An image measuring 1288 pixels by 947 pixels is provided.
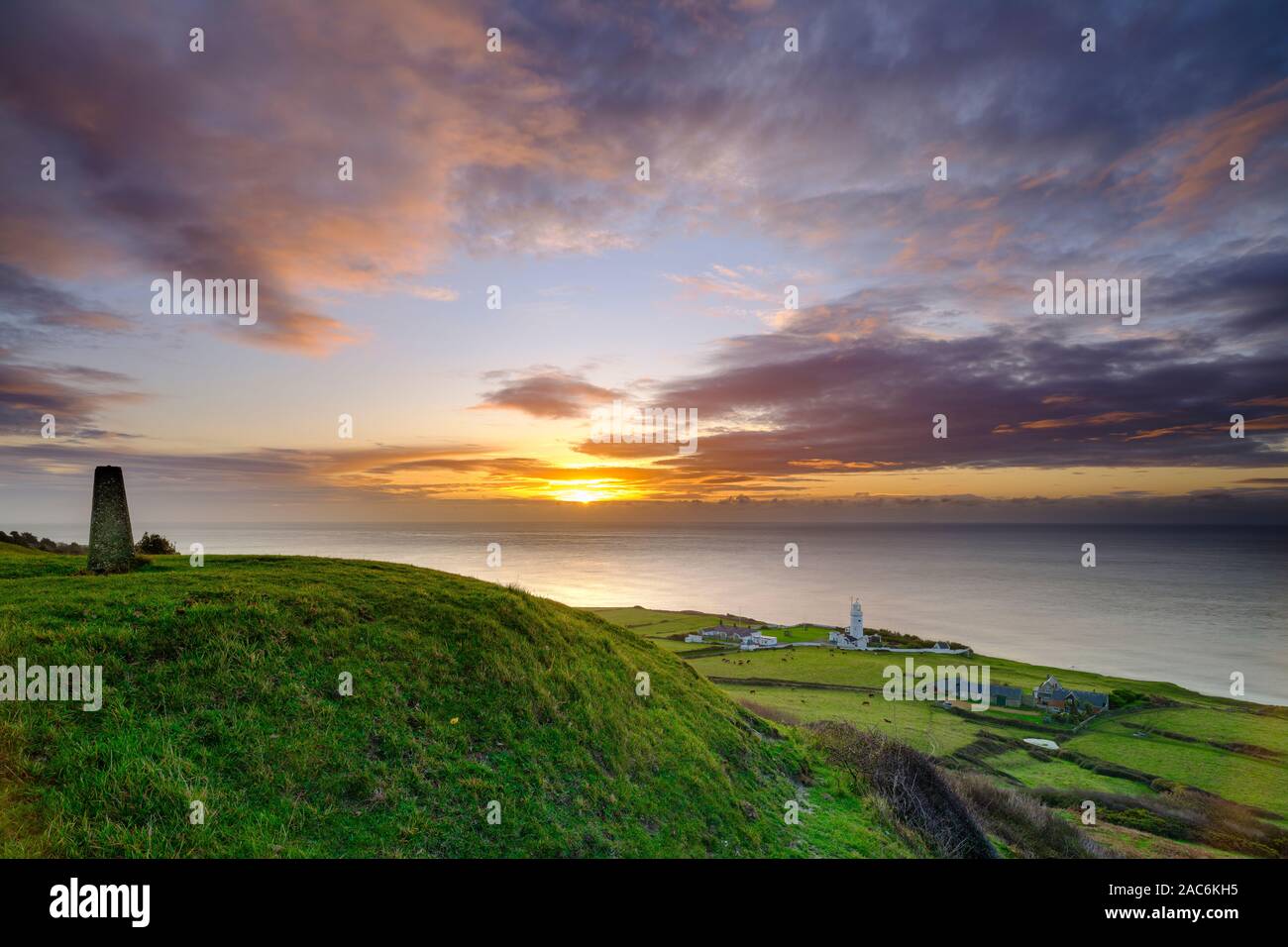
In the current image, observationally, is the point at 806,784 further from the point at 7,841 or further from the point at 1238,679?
the point at 1238,679

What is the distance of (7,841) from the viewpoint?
21.5 feet

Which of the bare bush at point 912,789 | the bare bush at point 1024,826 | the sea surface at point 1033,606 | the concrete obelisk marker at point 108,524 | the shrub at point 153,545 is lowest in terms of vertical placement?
the sea surface at point 1033,606

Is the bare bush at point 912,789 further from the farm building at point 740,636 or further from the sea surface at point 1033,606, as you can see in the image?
the sea surface at point 1033,606

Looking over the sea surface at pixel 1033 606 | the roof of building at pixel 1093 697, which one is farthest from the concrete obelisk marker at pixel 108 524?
the roof of building at pixel 1093 697

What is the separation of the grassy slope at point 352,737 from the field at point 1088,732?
1884 centimetres

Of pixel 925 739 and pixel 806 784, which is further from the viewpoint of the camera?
pixel 925 739

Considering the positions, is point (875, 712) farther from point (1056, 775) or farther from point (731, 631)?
point (731, 631)

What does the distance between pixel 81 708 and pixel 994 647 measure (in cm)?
12049

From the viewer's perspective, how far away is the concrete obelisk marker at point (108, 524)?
16125mm

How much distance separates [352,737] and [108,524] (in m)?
12.5

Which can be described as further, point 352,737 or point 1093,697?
point 1093,697

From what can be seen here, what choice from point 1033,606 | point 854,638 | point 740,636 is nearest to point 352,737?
point 740,636

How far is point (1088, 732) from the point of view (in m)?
52.0
